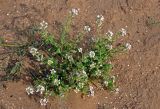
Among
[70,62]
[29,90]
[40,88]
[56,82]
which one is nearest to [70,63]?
[70,62]

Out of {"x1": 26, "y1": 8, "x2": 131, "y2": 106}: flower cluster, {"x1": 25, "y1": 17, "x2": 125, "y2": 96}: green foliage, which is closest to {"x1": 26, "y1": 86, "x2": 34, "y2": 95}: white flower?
{"x1": 26, "y1": 8, "x2": 131, "y2": 106}: flower cluster

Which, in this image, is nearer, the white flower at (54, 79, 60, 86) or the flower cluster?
the white flower at (54, 79, 60, 86)

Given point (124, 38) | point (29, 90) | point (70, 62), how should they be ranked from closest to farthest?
point (29, 90) < point (70, 62) < point (124, 38)

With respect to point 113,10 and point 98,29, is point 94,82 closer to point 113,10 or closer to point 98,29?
point 98,29

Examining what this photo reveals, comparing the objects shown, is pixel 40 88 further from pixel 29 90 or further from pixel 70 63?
pixel 70 63

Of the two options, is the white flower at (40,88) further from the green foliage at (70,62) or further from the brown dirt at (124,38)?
the brown dirt at (124,38)

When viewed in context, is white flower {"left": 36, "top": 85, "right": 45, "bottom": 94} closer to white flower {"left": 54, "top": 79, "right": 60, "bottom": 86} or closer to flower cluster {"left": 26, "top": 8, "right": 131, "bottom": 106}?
flower cluster {"left": 26, "top": 8, "right": 131, "bottom": 106}

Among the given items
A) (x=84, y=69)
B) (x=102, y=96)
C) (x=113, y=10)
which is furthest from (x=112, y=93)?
(x=113, y=10)

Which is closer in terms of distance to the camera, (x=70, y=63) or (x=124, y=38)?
(x=70, y=63)
